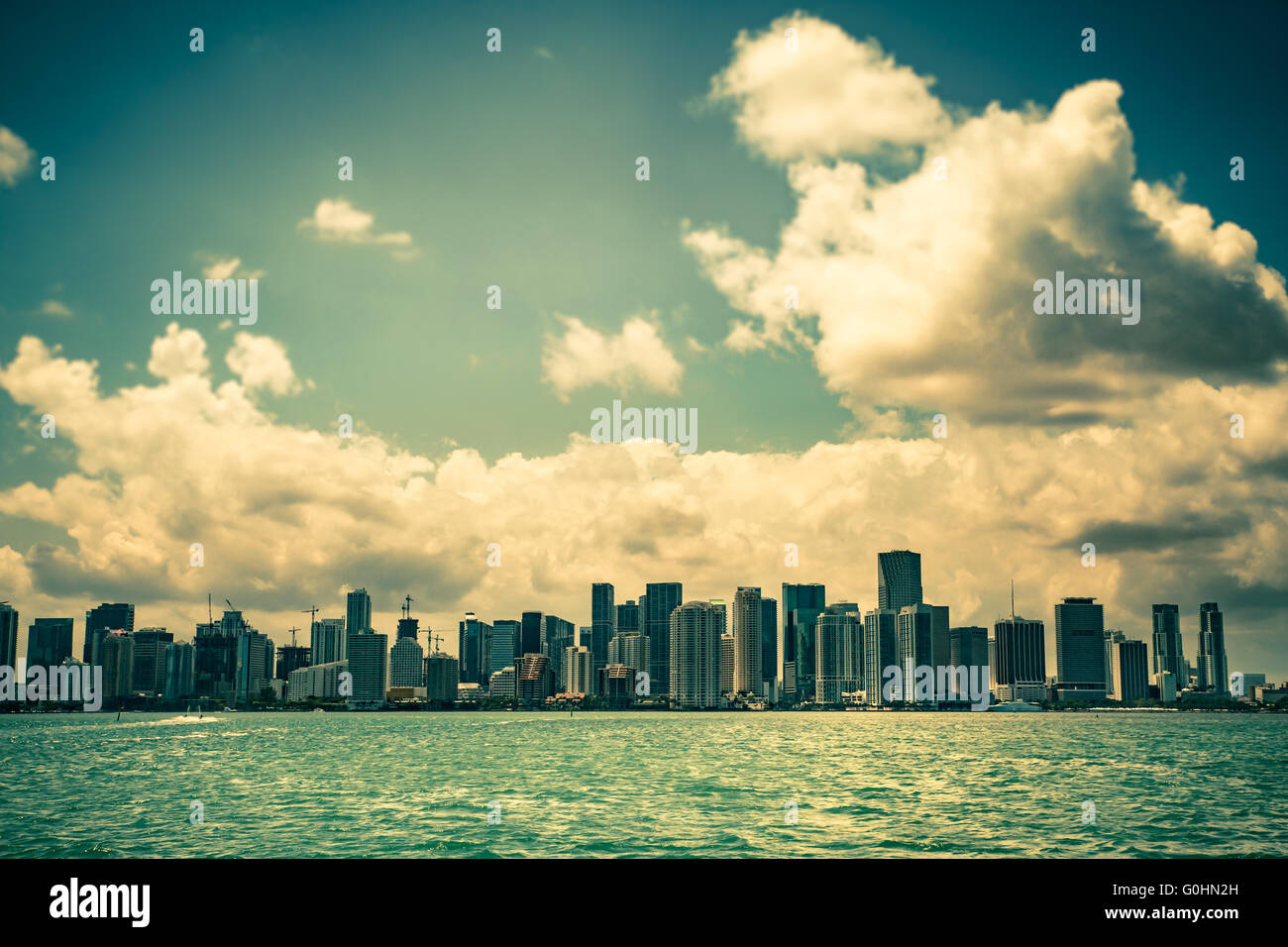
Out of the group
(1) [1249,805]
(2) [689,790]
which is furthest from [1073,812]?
(2) [689,790]

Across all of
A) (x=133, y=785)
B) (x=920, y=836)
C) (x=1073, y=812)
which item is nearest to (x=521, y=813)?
(x=920, y=836)

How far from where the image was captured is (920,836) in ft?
123

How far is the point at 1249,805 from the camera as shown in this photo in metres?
52.2
